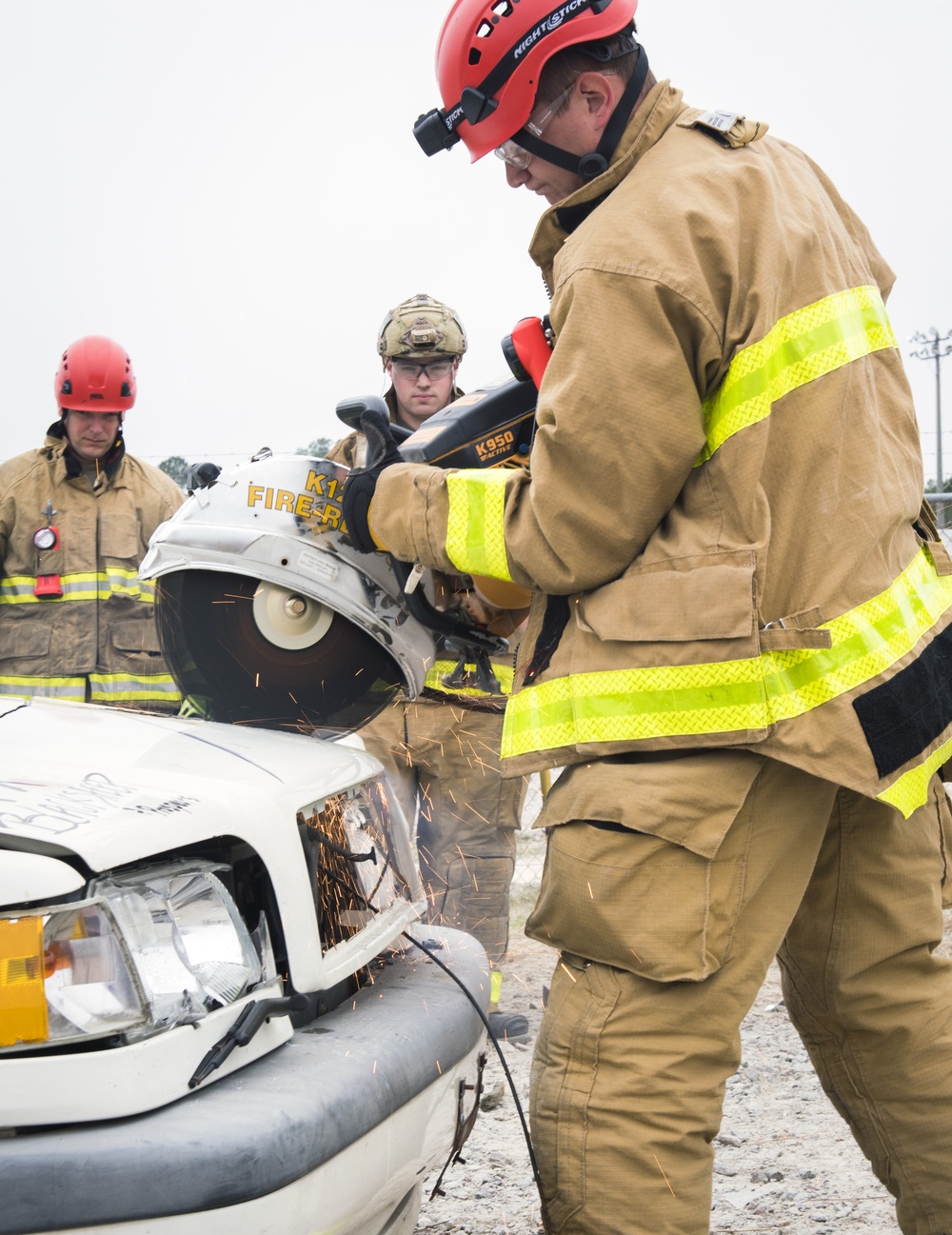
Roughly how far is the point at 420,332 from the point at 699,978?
140 inches

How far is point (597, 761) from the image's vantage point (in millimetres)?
2129

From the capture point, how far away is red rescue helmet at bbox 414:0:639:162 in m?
2.26

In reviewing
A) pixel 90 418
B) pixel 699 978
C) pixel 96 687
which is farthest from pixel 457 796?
pixel 699 978

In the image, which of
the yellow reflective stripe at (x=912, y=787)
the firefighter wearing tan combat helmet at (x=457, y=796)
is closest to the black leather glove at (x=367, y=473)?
the yellow reflective stripe at (x=912, y=787)

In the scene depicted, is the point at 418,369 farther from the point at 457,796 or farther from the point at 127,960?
the point at 127,960

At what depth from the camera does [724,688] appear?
2.01m

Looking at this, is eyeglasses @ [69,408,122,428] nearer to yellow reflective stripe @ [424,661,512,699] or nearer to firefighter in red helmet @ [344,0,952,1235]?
yellow reflective stripe @ [424,661,512,699]

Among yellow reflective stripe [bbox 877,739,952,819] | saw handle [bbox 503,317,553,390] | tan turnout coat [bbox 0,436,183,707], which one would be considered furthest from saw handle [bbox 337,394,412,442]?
tan turnout coat [bbox 0,436,183,707]

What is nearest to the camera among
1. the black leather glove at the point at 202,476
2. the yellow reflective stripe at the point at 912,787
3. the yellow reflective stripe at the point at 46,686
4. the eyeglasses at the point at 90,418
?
the yellow reflective stripe at the point at 912,787

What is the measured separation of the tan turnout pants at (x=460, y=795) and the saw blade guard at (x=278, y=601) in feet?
6.30

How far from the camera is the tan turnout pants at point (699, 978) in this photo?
1.97 meters

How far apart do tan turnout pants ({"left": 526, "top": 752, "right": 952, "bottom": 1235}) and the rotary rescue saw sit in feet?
2.45

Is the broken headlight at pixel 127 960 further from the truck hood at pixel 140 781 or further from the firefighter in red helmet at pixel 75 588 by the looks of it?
the firefighter in red helmet at pixel 75 588

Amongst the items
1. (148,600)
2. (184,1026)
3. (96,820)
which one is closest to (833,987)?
(184,1026)
